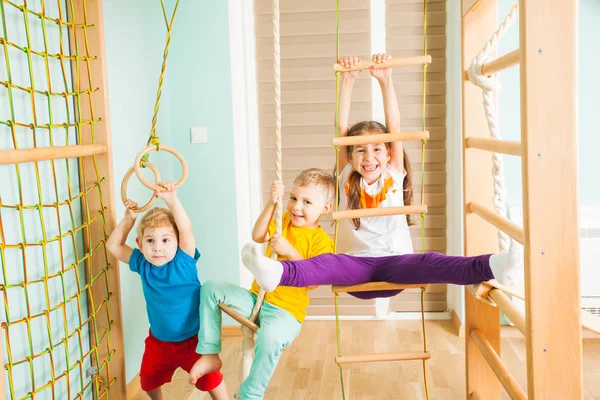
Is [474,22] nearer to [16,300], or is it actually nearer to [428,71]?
[428,71]

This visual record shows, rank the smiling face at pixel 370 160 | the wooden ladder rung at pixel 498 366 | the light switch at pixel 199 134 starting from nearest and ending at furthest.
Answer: the wooden ladder rung at pixel 498 366 → the smiling face at pixel 370 160 → the light switch at pixel 199 134

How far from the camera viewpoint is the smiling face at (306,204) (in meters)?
2.49

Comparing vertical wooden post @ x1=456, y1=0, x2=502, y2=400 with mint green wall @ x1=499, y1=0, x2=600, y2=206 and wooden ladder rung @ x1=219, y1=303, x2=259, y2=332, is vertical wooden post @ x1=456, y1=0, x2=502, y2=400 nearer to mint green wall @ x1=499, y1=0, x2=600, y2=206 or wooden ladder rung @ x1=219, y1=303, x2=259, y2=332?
wooden ladder rung @ x1=219, y1=303, x2=259, y2=332

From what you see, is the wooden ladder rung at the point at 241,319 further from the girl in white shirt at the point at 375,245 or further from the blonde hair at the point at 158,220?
the blonde hair at the point at 158,220

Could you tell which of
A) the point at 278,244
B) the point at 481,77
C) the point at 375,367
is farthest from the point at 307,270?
the point at 375,367

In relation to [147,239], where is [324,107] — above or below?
above

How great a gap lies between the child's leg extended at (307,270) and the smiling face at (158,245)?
48cm

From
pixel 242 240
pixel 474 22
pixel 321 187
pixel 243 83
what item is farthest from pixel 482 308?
pixel 243 83

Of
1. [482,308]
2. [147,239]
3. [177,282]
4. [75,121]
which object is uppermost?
[75,121]

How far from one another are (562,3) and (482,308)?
1.20 metres

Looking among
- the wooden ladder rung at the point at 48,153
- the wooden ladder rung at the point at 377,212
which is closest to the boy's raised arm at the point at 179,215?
the wooden ladder rung at the point at 48,153

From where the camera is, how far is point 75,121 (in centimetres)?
246

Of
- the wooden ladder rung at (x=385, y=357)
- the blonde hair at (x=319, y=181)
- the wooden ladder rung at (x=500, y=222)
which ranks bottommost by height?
the wooden ladder rung at (x=385, y=357)

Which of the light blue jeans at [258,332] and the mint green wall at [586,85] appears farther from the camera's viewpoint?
the mint green wall at [586,85]
